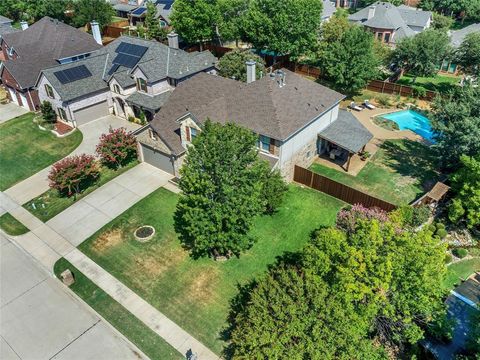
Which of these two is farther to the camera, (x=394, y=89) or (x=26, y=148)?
(x=394, y=89)

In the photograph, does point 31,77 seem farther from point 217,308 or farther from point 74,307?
point 217,308

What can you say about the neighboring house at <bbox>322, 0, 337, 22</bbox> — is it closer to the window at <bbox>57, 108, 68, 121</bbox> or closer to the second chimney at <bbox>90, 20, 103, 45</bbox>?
the second chimney at <bbox>90, 20, 103, 45</bbox>

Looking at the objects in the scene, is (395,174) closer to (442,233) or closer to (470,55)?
(442,233)

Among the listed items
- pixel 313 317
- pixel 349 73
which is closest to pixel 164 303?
pixel 313 317

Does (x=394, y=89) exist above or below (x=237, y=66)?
below

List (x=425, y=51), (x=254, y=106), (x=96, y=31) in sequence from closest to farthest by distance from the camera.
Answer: (x=254, y=106)
(x=425, y=51)
(x=96, y=31)

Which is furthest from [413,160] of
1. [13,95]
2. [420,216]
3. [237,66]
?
[13,95]
